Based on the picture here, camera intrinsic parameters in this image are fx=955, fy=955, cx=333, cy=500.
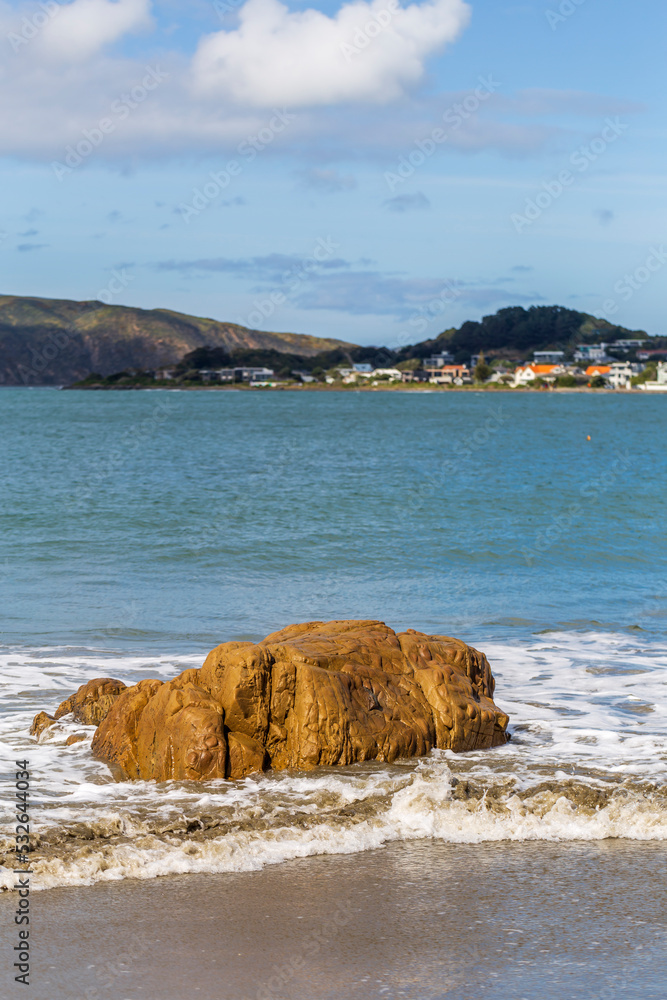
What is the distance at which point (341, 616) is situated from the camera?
14.3 meters

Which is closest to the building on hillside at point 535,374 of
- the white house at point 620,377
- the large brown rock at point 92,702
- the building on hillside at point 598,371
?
the building on hillside at point 598,371

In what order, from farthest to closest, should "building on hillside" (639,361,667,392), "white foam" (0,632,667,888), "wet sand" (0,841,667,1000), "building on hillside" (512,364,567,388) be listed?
"building on hillside" (512,364,567,388), "building on hillside" (639,361,667,392), "white foam" (0,632,667,888), "wet sand" (0,841,667,1000)

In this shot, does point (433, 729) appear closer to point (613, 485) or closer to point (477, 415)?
point (613, 485)

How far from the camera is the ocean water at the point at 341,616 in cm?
631

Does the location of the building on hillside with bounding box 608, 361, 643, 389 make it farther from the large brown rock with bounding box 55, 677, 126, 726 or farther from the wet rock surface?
the large brown rock with bounding box 55, 677, 126, 726

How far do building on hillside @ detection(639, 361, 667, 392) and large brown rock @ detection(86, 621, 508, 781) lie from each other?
179 meters

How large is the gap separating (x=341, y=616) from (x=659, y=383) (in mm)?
176430

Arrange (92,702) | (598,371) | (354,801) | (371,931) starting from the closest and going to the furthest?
(371,931), (354,801), (92,702), (598,371)

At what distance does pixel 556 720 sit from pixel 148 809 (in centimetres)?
416

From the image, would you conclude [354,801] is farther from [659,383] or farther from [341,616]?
[659,383]

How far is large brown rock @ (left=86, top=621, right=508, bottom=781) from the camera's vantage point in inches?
285

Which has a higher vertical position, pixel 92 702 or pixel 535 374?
pixel 535 374

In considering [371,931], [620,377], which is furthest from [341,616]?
[620,377]

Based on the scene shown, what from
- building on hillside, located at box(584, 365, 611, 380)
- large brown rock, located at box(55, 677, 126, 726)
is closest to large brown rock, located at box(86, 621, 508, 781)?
large brown rock, located at box(55, 677, 126, 726)
